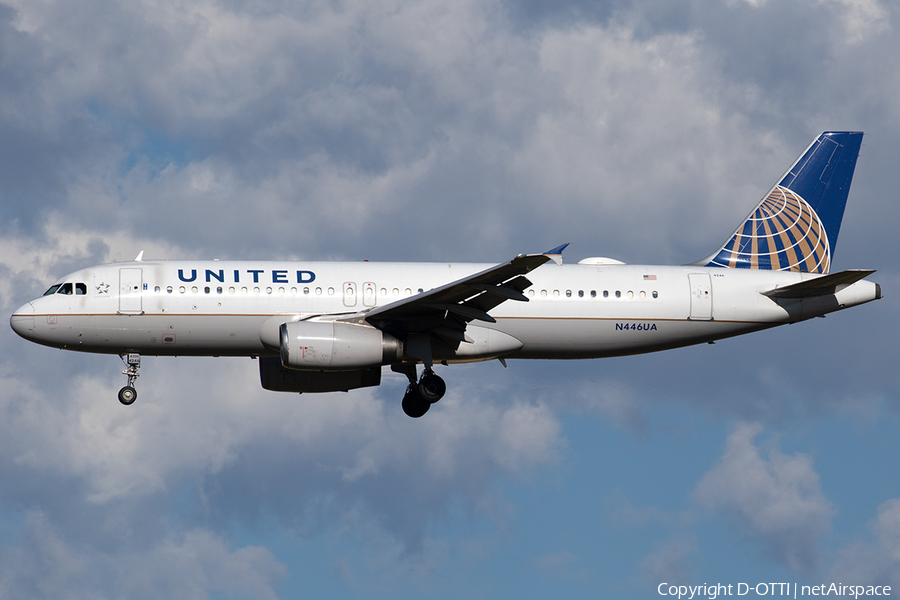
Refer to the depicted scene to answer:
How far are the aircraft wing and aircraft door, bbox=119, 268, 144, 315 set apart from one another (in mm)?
6447

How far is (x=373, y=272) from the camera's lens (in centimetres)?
3153

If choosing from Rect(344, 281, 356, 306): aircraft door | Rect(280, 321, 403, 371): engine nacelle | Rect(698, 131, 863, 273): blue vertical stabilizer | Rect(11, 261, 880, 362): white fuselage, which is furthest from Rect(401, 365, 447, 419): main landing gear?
Rect(698, 131, 863, 273): blue vertical stabilizer

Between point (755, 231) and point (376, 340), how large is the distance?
13964mm

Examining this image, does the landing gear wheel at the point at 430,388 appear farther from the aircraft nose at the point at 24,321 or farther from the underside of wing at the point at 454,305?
the aircraft nose at the point at 24,321

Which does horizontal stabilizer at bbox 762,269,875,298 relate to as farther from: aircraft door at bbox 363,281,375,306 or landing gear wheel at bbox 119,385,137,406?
landing gear wheel at bbox 119,385,137,406

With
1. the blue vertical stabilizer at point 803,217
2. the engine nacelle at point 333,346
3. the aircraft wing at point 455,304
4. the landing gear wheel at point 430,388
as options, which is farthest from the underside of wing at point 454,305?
the blue vertical stabilizer at point 803,217

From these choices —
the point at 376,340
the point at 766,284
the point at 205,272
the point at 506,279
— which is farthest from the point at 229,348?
the point at 766,284

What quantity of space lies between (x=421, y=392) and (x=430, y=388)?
284 millimetres

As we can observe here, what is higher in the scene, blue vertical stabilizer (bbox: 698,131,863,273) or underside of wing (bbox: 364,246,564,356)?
blue vertical stabilizer (bbox: 698,131,863,273)

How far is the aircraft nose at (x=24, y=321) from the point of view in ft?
101

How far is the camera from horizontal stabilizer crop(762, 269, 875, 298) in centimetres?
3042

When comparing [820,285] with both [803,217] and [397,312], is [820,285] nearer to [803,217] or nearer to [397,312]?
[803,217]

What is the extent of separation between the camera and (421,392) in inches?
1243

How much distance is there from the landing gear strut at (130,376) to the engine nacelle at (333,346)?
482cm
